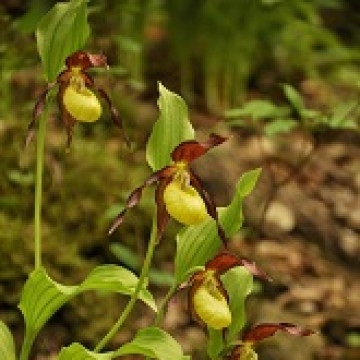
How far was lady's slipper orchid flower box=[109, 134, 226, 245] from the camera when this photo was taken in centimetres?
144

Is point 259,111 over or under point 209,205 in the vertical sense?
under

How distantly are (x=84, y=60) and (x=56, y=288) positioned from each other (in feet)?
1.31

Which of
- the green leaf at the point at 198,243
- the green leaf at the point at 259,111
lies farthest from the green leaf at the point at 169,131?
the green leaf at the point at 259,111

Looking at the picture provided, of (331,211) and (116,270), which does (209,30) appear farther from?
(116,270)

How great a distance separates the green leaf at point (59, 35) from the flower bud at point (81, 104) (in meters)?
0.08

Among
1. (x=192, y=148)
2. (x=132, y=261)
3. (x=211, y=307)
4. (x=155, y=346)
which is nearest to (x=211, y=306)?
(x=211, y=307)

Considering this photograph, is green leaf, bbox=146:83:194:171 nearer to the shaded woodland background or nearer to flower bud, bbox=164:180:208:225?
flower bud, bbox=164:180:208:225

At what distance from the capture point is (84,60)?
155 centimetres

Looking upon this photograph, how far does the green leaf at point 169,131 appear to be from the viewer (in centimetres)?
151

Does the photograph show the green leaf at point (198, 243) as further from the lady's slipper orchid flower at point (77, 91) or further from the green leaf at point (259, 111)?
the green leaf at point (259, 111)

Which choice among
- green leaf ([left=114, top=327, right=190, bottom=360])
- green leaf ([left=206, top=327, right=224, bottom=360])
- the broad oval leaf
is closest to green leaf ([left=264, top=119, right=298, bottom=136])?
the broad oval leaf

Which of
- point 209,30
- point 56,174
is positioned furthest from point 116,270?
point 209,30

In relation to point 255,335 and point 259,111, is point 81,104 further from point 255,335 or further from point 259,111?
point 259,111

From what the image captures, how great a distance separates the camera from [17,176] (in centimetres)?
256
